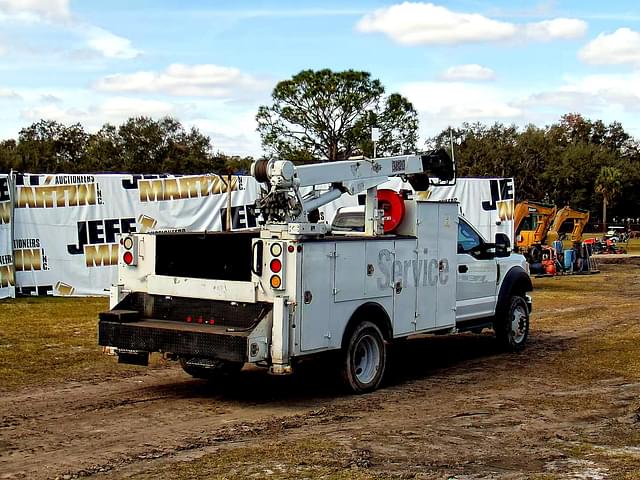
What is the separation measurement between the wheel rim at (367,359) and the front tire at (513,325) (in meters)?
3.45

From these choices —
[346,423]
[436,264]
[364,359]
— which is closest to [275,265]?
Answer: [346,423]

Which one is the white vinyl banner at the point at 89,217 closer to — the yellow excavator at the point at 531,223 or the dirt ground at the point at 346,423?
the dirt ground at the point at 346,423

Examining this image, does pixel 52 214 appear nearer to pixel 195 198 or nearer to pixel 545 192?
pixel 195 198

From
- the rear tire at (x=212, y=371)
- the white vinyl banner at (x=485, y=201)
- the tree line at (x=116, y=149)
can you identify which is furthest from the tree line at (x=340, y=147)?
the rear tire at (x=212, y=371)

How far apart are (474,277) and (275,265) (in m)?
4.13

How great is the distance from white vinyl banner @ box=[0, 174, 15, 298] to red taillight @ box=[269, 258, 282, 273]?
39.4 ft

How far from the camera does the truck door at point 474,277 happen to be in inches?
463

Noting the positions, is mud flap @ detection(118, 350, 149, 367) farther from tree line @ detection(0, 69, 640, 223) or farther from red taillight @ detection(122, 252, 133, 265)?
tree line @ detection(0, 69, 640, 223)

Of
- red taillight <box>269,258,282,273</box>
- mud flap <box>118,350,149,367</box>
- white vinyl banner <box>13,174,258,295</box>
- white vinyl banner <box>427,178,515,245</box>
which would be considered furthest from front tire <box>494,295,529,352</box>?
white vinyl banner <box>427,178,515,245</box>

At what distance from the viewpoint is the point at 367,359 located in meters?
10.0

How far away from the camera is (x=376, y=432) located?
8.01 metres

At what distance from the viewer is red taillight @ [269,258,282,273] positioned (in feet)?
28.6

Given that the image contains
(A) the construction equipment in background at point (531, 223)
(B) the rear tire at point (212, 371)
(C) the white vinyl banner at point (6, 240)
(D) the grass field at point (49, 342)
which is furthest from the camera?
(A) the construction equipment in background at point (531, 223)

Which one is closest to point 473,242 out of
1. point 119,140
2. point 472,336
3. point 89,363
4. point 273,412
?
point 472,336
